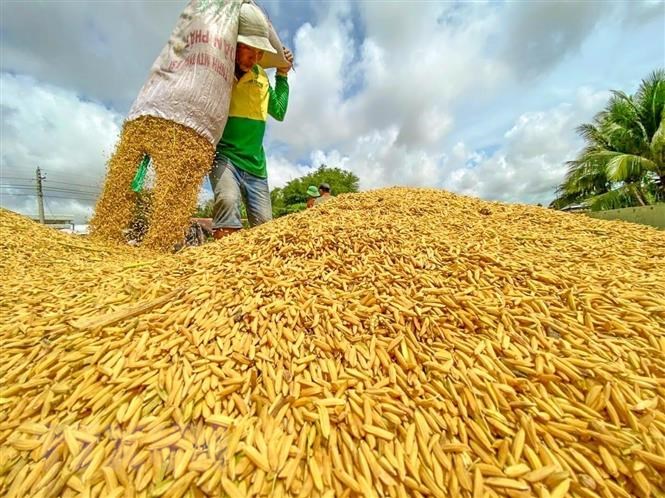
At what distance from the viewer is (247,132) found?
3.46m

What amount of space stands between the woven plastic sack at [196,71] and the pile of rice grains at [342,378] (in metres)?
1.67

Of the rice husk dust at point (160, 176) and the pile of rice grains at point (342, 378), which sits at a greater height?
the rice husk dust at point (160, 176)

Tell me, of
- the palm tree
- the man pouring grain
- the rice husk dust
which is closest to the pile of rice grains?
the rice husk dust

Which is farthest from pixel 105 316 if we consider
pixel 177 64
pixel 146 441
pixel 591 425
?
pixel 177 64

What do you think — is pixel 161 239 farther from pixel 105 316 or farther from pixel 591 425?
pixel 591 425

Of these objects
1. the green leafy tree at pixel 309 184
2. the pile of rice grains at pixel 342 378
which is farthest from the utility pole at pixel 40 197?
the pile of rice grains at pixel 342 378

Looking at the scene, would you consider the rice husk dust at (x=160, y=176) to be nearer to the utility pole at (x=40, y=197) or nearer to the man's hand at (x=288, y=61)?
the man's hand at (x=288, y=61)

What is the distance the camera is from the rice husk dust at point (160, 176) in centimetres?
301

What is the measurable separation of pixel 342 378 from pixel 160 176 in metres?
2.65

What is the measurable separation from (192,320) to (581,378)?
4.51 feet

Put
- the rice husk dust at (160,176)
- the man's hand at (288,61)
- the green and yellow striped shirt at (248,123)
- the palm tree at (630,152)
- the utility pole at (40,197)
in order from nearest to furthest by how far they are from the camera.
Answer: the rice husk dust at (160,176) < the green and yellow striped shirt at (248,123) < the man's hand at (288,61) < the palm tree at (630,152) < the utility pole at (40,197)

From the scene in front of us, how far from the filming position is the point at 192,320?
141 cm

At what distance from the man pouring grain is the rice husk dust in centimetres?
24

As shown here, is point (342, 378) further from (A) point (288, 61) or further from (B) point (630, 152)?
(B) point (630, 152)
